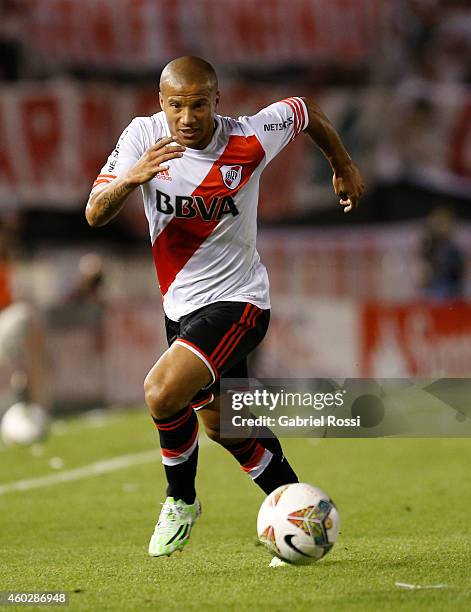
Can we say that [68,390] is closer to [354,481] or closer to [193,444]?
[354,481]

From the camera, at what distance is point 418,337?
52.1 ft

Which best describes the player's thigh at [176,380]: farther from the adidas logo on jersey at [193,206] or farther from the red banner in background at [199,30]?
the red banner in background at [199,30]

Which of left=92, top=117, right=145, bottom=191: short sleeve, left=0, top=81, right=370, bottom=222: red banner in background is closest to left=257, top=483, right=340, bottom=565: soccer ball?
left=92, top=117, right=145, bottom=191: short sleeve

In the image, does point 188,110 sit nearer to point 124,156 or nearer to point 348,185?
point 124,156

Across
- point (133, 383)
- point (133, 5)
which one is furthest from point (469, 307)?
point (133, 5)

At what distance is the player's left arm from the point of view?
6.89m

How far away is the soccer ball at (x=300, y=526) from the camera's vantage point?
5988 millimetres

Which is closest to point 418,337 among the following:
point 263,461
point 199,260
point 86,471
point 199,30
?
point 86,471

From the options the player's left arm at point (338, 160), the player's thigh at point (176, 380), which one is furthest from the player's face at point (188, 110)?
the player's thigh at point (176, 380)

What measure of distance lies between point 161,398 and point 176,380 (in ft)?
0.39

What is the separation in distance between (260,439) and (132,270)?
42.4ft

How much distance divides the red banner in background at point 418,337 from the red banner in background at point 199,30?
230 inches

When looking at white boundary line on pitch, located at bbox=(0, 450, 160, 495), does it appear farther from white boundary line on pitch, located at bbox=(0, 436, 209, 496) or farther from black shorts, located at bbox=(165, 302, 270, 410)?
black shorts, located at bbox=(165, 302, 270, 410)

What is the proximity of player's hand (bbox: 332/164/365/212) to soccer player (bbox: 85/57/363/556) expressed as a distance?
1.19 ft
